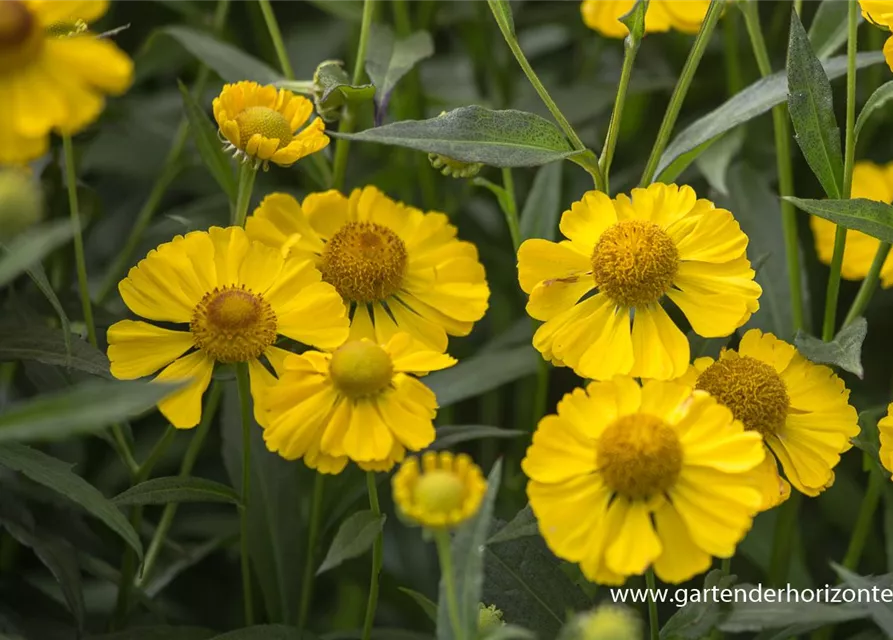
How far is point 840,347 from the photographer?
72 centimetres

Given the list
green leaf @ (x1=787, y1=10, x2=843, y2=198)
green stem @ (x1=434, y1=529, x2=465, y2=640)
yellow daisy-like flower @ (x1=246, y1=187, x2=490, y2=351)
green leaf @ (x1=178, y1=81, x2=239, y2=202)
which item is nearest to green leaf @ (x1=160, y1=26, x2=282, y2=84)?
green leaf @ (x1=178, y1=81, x2=239, y2=202)

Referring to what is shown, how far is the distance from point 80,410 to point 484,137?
0.33m

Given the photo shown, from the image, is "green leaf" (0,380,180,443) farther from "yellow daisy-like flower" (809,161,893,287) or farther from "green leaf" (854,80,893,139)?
"yellow daisy-like flower" (809,161,893,287)

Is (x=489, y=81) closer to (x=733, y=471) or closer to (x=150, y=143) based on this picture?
(x=150, y=143)

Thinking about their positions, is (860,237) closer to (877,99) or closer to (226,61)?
(877,99)

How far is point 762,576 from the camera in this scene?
100cm

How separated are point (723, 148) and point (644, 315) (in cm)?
32

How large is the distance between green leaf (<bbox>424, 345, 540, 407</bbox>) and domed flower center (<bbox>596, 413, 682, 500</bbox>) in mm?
295

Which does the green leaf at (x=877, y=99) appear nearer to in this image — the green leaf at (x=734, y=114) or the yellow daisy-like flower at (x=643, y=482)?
the green leaf at (x=734, y=114)

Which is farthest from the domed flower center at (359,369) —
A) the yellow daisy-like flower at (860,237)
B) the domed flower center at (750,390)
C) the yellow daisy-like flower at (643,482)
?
the yellow daisy-like flower at (860,237)

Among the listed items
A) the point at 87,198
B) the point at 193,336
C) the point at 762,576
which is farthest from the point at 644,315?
the point at 87,198

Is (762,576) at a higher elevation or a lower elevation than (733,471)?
lower

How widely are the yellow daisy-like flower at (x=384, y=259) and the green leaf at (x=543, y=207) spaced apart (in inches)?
5.7

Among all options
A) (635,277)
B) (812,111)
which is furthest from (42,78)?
(812,111)
